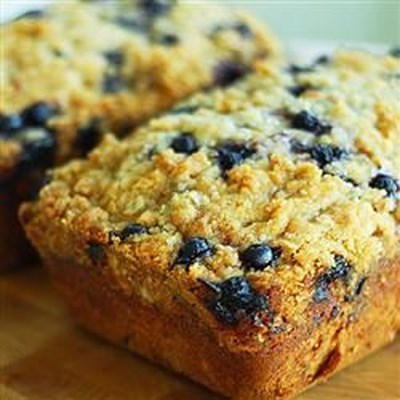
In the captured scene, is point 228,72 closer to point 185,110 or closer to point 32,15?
point 185,110

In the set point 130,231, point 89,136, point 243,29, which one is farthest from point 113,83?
point 130,231

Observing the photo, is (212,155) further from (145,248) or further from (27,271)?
(27,271)

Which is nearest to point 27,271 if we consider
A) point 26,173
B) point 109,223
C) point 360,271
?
point 26,173

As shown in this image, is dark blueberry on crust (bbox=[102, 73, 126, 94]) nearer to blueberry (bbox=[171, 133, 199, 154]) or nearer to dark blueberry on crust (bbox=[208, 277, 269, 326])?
blueberry (bbox=[171, 133, 199, 154])

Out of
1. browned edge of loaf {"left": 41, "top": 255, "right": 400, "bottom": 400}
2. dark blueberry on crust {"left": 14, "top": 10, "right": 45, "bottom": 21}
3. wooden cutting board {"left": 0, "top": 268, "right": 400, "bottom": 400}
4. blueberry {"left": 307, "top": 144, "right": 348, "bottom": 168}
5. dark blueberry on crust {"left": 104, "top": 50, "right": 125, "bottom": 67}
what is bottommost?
wooden cutting board {"left": 0, "top": 268, "right": 400, "bottom": 400}

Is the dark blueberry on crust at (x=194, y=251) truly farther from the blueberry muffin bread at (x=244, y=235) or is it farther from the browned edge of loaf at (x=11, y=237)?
the browned edge of loaf at (x=11, y=237)

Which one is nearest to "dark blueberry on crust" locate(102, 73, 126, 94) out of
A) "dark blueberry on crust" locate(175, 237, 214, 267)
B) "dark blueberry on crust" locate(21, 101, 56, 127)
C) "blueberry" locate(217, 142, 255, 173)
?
"dark blueberry on crust" locate(21, 101, 56, 127)
